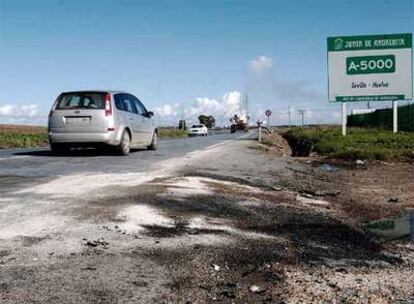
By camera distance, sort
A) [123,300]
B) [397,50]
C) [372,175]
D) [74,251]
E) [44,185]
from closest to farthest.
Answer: [123,300]
[74,251]
[44,185]
[372,175]
[397,50]

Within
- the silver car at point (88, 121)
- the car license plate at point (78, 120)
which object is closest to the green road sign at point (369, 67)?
the silver car at point (88, 121)

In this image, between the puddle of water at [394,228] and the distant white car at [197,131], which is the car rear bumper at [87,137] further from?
the distant white car at [197,131]

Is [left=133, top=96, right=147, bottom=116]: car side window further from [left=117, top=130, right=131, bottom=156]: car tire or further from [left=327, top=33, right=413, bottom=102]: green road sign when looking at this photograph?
[left=327, top=33, right=413, bottom=102]: green road sign

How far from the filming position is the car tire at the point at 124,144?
47.9 ft

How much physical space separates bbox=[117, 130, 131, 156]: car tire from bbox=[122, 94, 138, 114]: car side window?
28.4 inches

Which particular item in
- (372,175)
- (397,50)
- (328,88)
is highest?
(397,50)

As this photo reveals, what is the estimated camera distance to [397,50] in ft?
101

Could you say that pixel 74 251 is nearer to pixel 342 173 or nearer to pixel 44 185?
pixel 44 185

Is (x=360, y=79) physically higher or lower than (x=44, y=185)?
higher

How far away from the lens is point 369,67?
31.0 metres

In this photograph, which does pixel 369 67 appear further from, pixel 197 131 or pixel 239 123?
pixel 239 123

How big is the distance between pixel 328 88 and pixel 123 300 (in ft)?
92.8

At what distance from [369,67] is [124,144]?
1998 cm

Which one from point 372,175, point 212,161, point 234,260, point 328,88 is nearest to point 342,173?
→ point 372,175
